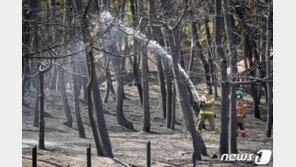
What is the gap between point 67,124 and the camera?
24.5 m

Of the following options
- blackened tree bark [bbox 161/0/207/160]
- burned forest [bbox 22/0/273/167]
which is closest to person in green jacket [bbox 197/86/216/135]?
burned forest [bbox 22/0/273/167]

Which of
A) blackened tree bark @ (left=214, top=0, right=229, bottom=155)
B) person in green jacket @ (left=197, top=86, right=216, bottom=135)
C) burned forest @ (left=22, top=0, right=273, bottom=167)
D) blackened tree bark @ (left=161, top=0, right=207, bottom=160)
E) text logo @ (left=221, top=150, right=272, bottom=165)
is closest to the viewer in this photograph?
burned forest @ (left=22, top=0, right=273, bottom=167)

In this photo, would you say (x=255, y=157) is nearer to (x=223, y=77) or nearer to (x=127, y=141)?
(x=223, y=77)

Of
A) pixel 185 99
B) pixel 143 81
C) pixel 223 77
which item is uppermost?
pixel 223 77

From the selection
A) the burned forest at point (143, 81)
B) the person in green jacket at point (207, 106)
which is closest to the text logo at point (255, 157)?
the burned forest at point (143, 81)

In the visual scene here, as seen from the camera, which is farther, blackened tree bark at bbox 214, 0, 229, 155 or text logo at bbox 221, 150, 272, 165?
blackened tree bark at bbox 214, 0, 229, 155

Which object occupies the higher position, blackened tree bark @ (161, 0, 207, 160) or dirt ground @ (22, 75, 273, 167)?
blackened tree bark @ (161, 0, 207, 160)

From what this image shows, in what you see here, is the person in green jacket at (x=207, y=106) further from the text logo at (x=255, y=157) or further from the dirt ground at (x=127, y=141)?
the text logo at (x=255, y=157)

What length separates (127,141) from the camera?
1877 centimetres

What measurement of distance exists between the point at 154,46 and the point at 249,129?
7506 mm

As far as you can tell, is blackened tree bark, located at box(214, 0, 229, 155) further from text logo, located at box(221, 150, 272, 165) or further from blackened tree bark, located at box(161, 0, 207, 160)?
blackened tree bark, located at box(161, 0, 207, 160)

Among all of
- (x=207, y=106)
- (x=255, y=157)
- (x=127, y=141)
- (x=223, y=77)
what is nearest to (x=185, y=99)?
(x=223, y=77)

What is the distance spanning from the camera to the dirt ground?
14.0 meters

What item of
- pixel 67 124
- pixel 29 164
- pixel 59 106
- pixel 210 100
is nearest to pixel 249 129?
pixel 210 100
